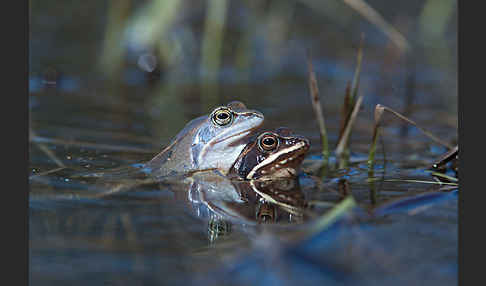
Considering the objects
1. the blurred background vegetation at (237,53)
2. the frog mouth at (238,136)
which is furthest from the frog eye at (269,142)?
the blurred background vegetation at (237,53)

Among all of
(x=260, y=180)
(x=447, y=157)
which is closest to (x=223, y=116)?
(x=260, y=180)

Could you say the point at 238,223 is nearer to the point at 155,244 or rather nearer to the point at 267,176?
the point at 155,244

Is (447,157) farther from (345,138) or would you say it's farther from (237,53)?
(237,53)

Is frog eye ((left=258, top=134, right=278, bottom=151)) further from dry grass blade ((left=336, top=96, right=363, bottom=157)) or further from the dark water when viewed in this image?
dry grass blade ((left=336, top=96, right=363, bottom=157))

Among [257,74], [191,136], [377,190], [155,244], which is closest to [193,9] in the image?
[257,74]

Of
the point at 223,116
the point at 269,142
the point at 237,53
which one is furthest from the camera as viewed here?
the point at 237,53

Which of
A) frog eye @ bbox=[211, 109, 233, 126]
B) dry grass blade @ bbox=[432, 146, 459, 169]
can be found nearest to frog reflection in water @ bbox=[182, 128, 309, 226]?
frog eye @ bbox=[211, 109, 233, 126]

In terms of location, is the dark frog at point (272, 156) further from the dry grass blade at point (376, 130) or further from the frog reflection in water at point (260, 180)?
the dry grass blade at point (376, 130)
